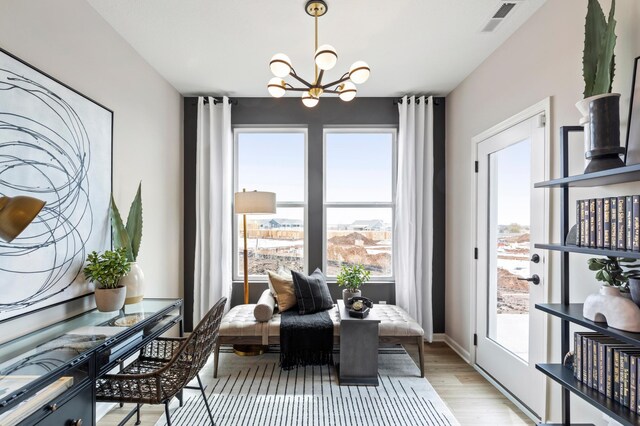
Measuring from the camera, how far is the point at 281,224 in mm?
4062

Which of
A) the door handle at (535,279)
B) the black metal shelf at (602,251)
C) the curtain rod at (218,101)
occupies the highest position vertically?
the curtain rod at (218,101)

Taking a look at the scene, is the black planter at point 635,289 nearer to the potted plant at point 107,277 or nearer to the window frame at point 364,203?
the window frame at point 364,203

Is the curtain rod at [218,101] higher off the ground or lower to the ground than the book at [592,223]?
higher

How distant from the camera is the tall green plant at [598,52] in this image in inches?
59.5

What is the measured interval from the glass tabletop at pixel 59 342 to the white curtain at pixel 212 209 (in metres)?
1.47

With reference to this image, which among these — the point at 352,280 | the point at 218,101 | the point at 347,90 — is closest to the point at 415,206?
the point at 352,280

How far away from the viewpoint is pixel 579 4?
197 cm

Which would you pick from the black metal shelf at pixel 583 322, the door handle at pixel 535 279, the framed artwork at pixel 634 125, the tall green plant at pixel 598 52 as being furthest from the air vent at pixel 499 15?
the black metal shelf at pixel 583 322

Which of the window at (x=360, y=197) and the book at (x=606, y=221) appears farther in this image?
the window at (x=360, y=197)

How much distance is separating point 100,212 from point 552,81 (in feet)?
10.6

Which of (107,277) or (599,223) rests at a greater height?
(599,223)

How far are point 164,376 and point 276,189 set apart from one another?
8.04 feet

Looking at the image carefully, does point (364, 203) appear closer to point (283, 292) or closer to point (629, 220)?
point (283, 292)

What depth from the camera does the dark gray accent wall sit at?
3938 mm
